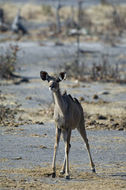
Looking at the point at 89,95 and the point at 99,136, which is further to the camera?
the point at 89,95

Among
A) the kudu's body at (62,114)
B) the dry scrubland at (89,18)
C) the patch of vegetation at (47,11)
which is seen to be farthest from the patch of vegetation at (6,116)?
the patch of vegetation at (47,11)

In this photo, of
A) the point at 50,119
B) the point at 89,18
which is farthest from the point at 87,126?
the point at 89,18

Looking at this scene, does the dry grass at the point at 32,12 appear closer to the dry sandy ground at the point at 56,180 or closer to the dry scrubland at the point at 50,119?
the dry scrubland at the point at 50,119

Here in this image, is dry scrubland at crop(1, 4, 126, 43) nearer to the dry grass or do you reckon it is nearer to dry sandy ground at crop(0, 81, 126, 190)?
the dry grass

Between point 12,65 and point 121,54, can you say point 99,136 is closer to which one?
point 12,65

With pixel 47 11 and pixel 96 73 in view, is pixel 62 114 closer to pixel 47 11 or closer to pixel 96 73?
pixel 96 73

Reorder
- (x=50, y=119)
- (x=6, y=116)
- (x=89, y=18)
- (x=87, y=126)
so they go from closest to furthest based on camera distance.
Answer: (x=87, y=126) → (x=6, y=116) → (x=50, y=119) → (x=89, y=18)

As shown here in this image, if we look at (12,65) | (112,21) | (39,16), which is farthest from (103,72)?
(39,16)

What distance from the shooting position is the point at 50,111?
16.2 meters

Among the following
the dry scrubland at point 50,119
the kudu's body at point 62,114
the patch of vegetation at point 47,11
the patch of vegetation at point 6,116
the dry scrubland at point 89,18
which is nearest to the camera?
the dry scrubland at point 50,119

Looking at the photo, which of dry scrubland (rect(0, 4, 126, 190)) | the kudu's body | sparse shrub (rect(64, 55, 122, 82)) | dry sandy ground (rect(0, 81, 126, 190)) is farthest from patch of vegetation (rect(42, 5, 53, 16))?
the kudu's body

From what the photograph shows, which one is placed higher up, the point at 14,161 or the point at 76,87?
the point at 14,161

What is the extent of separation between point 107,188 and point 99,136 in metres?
4.35

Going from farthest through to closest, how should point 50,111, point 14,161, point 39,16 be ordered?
1. point 39,16
2. point 50,111
3. point 14,161
